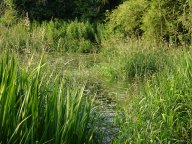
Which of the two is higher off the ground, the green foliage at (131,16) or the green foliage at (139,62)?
the green foliage at (131,16)

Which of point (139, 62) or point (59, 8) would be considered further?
point (59, 8)

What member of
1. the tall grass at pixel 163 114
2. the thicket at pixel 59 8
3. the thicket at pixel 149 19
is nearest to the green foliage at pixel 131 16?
the thicket at pixel 149 19

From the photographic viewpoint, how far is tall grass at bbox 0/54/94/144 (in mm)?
3273

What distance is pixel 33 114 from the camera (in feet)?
10.7

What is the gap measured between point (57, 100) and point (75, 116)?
0.66 ft

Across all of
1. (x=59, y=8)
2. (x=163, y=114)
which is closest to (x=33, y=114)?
(x=163, y=114)

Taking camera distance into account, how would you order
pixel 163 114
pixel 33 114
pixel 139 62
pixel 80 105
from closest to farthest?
pixel 33 114 → pixel 80 105 → pixel 163 114 → pixel 139 62

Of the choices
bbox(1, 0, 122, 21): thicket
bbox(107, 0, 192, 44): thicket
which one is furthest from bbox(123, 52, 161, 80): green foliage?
bbox(1, 0, 122, 21): thicket

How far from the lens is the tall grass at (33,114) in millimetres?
3273

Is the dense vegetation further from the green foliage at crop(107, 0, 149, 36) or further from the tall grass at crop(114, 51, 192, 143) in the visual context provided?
the green foliage at crop(107, 0, 149, 36)

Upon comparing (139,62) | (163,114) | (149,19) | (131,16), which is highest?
(131,16)

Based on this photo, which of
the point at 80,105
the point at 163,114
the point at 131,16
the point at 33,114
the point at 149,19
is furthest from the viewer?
the point at 131,16

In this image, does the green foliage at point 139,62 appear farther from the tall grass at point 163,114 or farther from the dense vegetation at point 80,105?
the tall grass at point 163,114

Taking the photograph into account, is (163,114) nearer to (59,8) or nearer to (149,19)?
(149,19)
